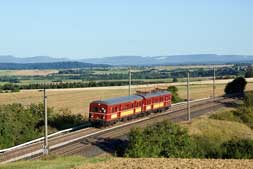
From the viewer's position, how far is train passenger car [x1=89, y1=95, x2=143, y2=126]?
5141 centimetres

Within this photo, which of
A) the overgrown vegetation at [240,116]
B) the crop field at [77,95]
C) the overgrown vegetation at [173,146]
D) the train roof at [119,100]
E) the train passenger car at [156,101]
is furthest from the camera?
the crop field at [77,95]

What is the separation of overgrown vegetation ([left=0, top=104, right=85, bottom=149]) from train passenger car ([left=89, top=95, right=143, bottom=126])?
5903 millimetres

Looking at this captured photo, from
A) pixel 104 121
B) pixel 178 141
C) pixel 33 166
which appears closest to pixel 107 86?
pixel 104 121

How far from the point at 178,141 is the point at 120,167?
13.8 m

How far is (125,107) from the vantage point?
55562 mm

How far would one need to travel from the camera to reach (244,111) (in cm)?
6619

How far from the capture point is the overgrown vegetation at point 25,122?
46.2 metres

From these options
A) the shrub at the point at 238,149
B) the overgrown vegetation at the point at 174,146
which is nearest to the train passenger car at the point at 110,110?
the overgrown vegetation at the point at 174,146

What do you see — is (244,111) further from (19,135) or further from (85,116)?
(19,135)

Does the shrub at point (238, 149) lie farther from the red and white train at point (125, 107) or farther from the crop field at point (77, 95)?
the crop field at point (77, 95)

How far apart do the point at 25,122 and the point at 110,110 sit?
8.98 metres

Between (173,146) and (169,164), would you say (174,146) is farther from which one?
(169,164)

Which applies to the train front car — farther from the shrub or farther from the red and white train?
the shrub

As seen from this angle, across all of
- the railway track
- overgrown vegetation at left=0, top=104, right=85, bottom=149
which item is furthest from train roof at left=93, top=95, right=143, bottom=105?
overgrown vegetation at left=0, top=104, right=85, bottom=149
